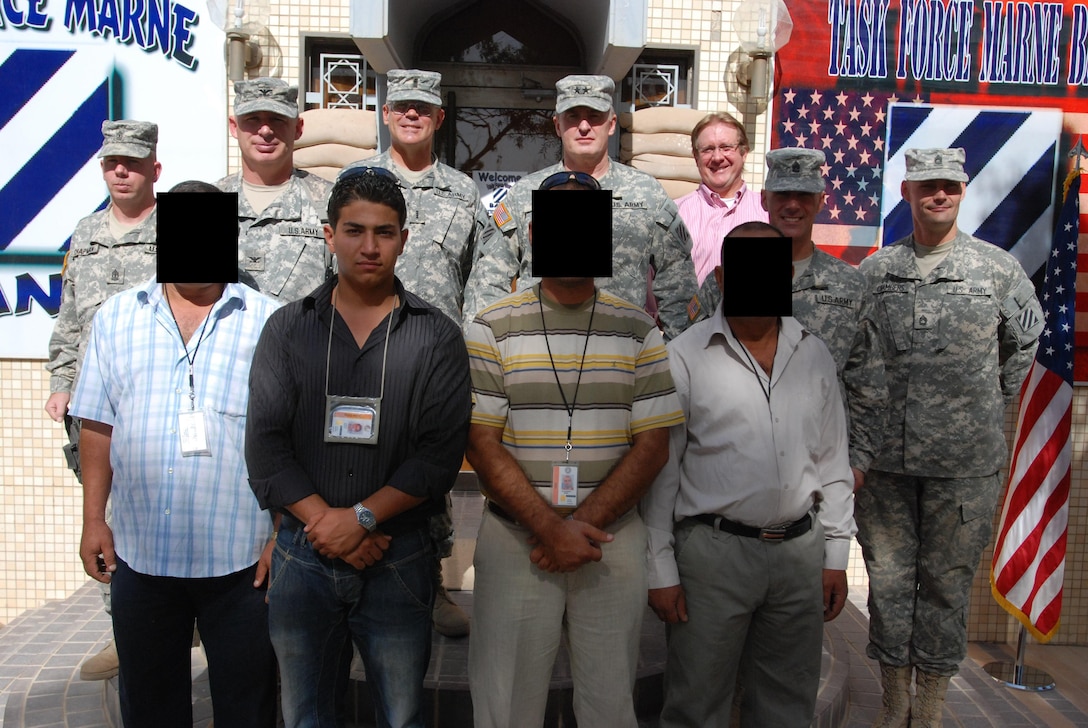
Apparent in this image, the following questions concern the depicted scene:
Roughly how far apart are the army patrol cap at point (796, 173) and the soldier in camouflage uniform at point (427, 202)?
3.78ft

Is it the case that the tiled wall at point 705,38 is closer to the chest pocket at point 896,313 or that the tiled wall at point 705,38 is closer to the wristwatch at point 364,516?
the chest pocket at point 896,313

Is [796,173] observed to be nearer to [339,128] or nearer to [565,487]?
[565,487]

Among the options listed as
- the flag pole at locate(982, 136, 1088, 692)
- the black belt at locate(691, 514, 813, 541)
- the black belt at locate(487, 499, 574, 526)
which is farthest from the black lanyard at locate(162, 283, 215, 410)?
the flag pole at locate(982, 136, 1088, 692)

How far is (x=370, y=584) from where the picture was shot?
2.16 m

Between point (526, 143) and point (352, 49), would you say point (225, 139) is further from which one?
point (526, 143)

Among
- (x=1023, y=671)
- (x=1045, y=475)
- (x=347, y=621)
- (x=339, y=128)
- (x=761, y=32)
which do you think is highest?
(x=761, y=32)

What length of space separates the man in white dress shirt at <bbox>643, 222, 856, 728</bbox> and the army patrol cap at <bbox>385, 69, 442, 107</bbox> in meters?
1.41

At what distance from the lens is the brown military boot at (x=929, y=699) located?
3.24 meters

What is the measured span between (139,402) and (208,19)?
3.45 m

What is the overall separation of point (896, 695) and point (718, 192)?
2229 mm

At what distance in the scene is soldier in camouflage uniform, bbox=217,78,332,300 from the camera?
3070 mm

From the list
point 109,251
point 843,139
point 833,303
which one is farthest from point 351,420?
point 843,139

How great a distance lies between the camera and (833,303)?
9.64 feet

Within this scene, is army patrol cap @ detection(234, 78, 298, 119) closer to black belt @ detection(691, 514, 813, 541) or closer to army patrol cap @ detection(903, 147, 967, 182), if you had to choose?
black belt @ detection(691, 514, 813, 541)
